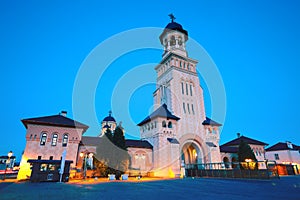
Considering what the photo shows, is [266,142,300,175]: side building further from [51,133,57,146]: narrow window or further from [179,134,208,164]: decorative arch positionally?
[51,133,57,146]: narrow window

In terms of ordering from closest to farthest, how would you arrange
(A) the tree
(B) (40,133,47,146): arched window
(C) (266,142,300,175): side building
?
(B) (40,133,47,146): arched window → (A) the tree → (C) (266,142,300,175): side building

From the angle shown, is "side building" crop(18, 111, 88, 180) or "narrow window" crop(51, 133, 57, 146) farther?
"narrow window" crop(51, 133, 57, 146)

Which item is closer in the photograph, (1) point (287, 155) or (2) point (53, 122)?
(2) point (53, 122)

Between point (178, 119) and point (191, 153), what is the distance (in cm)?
877

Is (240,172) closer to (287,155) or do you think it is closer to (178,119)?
(178,119)

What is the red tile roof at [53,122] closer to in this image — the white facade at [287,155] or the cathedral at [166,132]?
the cathedral at [166,132]

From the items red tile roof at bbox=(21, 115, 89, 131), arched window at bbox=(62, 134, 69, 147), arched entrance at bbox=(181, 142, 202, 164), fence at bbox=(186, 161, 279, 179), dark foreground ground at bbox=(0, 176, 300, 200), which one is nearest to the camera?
dark foreground ground at bbox=(0, 176, 300, 200)

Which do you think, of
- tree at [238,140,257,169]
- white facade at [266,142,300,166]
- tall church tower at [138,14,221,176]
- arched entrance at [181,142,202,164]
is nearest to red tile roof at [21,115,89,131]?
tall church tower at [138,14,221,176]

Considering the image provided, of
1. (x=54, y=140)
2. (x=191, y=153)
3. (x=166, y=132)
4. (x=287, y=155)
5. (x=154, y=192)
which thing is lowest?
(x=154, y=192)

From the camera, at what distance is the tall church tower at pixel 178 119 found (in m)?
28.6

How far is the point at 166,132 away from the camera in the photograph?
97.1 feet

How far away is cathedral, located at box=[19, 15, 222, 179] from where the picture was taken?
930 inches

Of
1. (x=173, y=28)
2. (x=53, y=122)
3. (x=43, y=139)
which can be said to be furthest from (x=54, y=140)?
(x=173, y=28)

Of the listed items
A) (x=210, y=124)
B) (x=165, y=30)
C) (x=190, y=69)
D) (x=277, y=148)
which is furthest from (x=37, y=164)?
(x=277, y=148)
